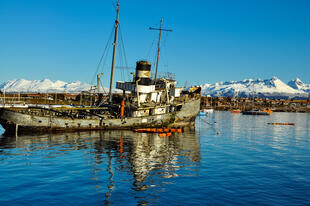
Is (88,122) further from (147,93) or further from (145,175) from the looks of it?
(145,175)

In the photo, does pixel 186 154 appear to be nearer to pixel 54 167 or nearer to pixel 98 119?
pixel 54 167

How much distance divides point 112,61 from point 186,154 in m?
29.1

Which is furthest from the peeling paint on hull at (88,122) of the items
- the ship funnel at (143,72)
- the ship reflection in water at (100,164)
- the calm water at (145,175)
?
the ship funnel at (143,72)

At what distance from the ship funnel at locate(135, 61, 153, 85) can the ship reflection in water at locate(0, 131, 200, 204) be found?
17.2 m

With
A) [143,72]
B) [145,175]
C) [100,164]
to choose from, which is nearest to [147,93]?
[143,72]

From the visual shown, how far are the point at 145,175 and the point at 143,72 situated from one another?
34.7 m

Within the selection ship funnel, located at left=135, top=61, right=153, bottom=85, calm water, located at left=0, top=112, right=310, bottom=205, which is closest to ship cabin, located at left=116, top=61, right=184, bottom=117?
ship funnel, located at left=135, top=61, right=153, bottom=85

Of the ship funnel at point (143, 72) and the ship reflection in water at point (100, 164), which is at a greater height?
the ship funnel at point (143, 72)

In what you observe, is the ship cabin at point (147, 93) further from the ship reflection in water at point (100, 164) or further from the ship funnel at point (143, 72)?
the ship reflection in water at point (100, 164)

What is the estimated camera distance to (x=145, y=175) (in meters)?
21.4

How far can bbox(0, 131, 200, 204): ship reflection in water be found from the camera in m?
18.0

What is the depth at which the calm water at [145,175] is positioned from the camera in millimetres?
16906

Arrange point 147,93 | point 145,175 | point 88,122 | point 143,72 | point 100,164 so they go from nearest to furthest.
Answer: point 145,175
point 100,164
point 88,122
point 143,72
point 147,93

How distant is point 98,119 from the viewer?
47094 mm
